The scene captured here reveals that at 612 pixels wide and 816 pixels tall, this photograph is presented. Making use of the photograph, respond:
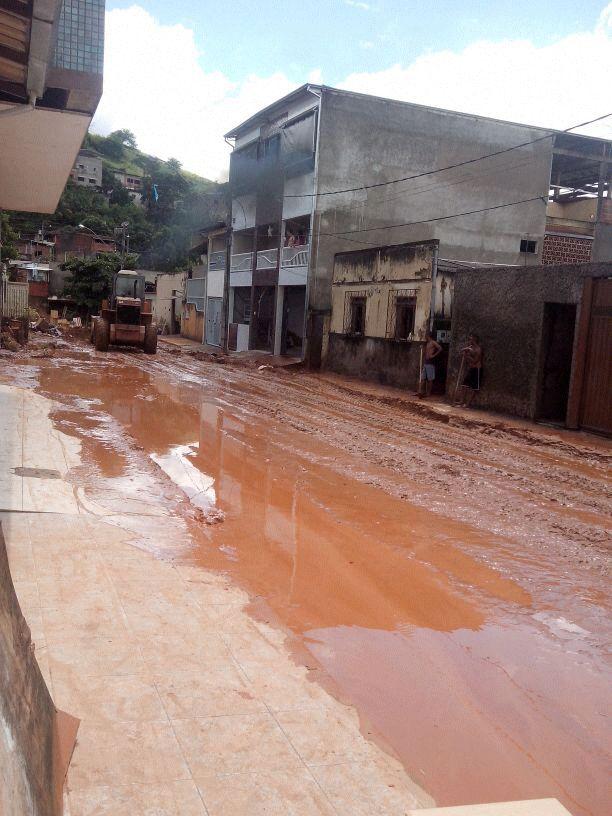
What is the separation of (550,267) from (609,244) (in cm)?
1409

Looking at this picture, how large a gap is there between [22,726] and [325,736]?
149 cm

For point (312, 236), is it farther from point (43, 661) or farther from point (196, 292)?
point (43, 661)

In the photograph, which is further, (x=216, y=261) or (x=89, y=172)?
(x=89, y=172)

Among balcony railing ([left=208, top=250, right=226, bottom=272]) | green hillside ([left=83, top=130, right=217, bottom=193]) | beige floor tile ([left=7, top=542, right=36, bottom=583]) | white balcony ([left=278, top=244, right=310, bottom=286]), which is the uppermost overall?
green hillside ([left=83, top=130, right=217, bottom=193])

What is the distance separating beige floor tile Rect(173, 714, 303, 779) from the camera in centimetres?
300

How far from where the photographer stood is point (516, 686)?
4.30 metres

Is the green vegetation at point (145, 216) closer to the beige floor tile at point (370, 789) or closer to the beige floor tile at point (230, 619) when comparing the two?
the beige floor tile at point (230, 619)

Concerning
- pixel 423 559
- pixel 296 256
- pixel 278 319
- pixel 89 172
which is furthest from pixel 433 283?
pixel 89 172

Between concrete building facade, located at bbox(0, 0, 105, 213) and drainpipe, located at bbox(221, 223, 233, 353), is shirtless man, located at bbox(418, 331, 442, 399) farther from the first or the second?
drainpipe, located at bbox(221, 223, 233, 353)

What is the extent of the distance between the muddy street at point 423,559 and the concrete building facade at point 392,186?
14.5 meters

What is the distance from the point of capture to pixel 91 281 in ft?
148

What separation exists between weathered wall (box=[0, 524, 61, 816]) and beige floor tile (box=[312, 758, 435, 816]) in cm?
106

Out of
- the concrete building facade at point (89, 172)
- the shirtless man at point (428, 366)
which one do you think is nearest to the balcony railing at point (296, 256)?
the shirtless man at point (428, 366)

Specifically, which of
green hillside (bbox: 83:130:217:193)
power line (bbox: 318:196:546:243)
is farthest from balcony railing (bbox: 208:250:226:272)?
green hillside (bbox: 83:130:217:193)
